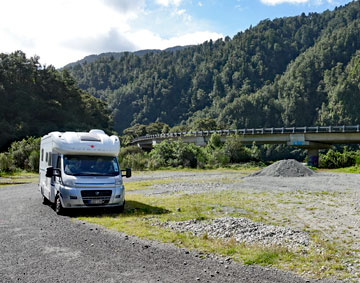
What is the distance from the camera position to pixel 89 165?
12711mm

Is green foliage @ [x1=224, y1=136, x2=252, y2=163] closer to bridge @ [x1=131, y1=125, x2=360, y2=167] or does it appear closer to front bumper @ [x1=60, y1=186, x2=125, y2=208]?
bridge @ [x1=131, y1=125, x2=360, y2=167]

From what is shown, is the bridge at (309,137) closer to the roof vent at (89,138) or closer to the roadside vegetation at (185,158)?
the roadside vegetation at (185,158)

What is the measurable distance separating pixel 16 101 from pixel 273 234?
7304 cm

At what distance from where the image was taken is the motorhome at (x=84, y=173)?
11812 millimetres

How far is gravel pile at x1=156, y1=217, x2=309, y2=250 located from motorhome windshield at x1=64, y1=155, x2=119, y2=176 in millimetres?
3409

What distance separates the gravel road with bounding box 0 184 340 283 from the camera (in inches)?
244

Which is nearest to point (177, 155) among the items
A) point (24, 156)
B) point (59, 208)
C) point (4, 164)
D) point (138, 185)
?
point (24, 156)

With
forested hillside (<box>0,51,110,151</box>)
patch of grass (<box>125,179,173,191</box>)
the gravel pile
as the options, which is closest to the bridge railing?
forested hillside (<box>0,51,110,151</box>)

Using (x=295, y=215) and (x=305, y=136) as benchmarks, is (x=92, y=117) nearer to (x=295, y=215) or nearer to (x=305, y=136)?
(x=305, y=136)

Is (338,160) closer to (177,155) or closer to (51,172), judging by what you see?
(177,155)

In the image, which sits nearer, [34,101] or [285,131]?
[285,131]

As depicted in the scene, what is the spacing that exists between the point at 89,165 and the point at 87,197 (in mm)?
1420

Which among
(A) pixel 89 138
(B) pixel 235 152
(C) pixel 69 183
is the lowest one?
(B) pixel 235 152

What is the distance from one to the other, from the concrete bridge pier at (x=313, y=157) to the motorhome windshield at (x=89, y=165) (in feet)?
171
